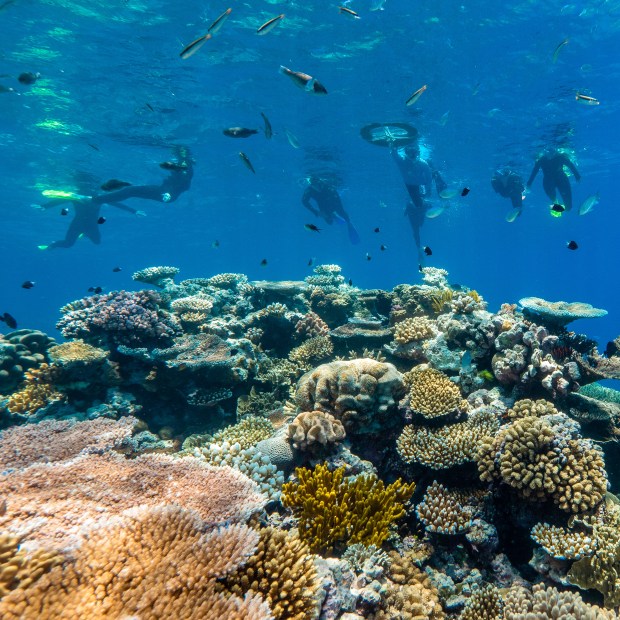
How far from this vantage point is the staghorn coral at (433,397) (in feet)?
18.1

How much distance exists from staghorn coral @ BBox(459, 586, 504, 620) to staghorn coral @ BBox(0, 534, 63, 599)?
3733mm

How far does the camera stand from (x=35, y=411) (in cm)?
784

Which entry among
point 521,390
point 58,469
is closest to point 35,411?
point 58,469

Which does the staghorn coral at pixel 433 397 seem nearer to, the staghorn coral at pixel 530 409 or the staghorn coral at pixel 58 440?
the staghorn coral at pixel 530 409

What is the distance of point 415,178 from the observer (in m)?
29.2

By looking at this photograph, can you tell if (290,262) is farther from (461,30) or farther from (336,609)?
(336,609)

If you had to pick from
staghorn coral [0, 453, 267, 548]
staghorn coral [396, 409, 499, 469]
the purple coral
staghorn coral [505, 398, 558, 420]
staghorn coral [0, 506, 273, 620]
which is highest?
the purple coral

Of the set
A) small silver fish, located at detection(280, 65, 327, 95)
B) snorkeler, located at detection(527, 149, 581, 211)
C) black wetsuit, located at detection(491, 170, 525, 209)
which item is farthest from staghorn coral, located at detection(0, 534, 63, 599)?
snorkeler, located at detection(527, 149, 581, 211)

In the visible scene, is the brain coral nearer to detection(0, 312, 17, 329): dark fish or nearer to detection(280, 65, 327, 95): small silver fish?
detection(280, 65, 327, 95): small silver fish

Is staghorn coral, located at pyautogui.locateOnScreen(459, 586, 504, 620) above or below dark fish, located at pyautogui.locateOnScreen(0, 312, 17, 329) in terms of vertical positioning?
below

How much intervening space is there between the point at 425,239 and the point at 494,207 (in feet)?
Result: 113

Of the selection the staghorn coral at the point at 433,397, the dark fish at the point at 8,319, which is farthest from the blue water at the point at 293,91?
the staghorn coral at the point at 433,397

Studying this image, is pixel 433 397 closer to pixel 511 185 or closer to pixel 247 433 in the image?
pixel 247 433

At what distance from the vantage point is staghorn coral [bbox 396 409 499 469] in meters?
5.02
